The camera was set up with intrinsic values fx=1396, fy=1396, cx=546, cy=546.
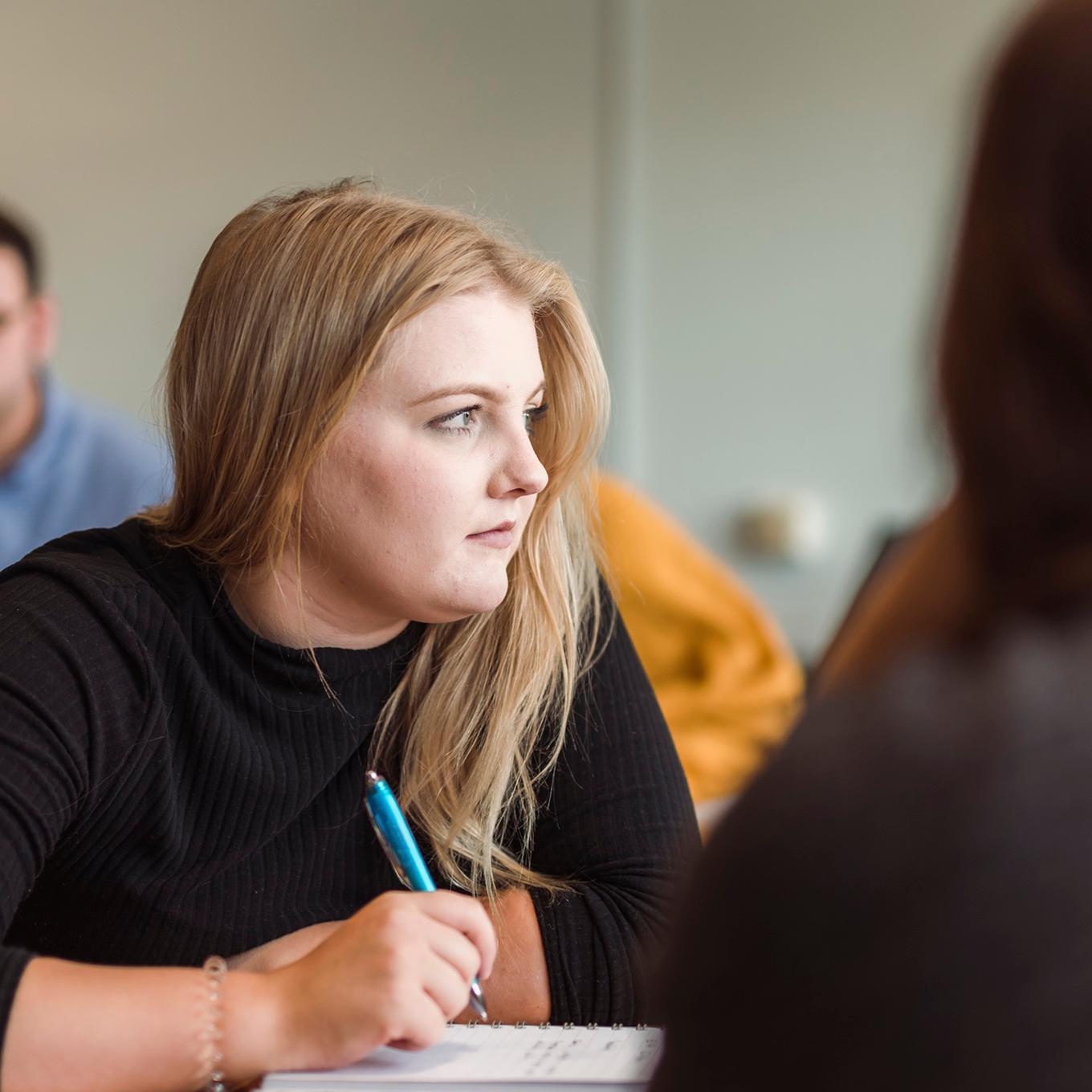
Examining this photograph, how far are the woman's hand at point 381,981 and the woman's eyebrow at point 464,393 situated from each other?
386 mm

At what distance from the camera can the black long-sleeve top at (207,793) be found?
975 mm

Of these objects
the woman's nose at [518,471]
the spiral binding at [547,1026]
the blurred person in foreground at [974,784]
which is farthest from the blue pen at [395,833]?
the blurred person in foreground at [974,784]

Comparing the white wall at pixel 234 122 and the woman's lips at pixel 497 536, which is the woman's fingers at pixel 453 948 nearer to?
the woman's lips at pixel 497 536

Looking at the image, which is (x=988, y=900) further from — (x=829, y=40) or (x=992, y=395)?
(x=829, y=40)

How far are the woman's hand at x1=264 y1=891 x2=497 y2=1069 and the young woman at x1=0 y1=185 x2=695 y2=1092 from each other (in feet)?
0.53

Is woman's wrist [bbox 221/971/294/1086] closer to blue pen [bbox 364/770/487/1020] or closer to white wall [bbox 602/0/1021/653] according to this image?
blue pen [bbox 364/770/487/1020]

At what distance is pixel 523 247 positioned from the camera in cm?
121

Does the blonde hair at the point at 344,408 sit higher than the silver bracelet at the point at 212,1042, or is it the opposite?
the blonde hair at the point at 344,408

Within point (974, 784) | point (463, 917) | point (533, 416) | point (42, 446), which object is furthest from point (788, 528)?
point (974, 784)

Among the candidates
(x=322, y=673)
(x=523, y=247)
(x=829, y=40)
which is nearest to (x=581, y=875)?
(x=322, y=673)

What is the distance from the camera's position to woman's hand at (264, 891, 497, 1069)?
2.64 feet

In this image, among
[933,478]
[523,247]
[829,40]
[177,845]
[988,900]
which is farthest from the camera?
[829,40]

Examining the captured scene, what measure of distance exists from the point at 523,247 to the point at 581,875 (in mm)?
535

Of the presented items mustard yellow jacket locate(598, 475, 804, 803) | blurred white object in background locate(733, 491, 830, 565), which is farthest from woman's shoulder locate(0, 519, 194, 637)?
blurred white object in background locate(733, 491, 830, 565)
